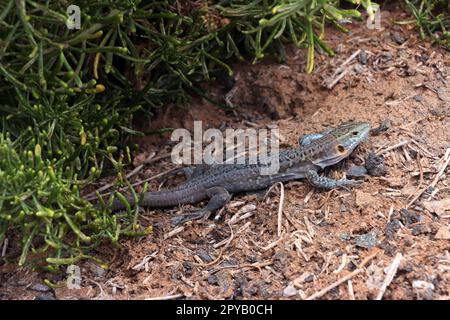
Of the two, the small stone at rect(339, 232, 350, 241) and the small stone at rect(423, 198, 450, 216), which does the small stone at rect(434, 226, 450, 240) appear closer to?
the small stone at rect(423, 198, 450, 216)

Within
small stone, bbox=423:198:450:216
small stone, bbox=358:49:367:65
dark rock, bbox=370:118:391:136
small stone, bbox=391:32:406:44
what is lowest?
small stone, bbox=423:198:450:216

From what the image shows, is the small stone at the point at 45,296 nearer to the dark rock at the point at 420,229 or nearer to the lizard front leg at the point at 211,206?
the lizard front leg at the point at 211,206

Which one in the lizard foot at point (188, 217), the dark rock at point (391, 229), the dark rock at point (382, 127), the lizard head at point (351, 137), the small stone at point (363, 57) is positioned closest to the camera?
the dark rock at point (391, 229)

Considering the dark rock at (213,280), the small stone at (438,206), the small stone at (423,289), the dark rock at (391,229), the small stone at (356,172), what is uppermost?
the small stone at (438,206)

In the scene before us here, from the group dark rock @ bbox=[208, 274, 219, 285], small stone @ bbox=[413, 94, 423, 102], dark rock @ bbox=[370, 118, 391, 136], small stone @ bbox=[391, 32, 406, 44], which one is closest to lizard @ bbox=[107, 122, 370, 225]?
dark rock @ bbox=[370, 118, 391, 136]

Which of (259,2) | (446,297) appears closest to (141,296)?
(446,297)

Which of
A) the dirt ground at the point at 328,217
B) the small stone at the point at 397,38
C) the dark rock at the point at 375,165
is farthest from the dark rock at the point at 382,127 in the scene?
the small stone at the point at 397,38

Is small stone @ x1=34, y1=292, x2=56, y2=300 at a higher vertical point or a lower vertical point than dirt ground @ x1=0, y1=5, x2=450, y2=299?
lower

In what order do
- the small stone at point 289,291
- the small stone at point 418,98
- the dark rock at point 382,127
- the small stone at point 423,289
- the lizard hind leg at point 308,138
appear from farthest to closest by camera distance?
the lizard hind leg at point 308,138
the small stone at point 418,98
the dark rock at point 382,127
the small stone at point 289,291
the small stone at point 423,289
